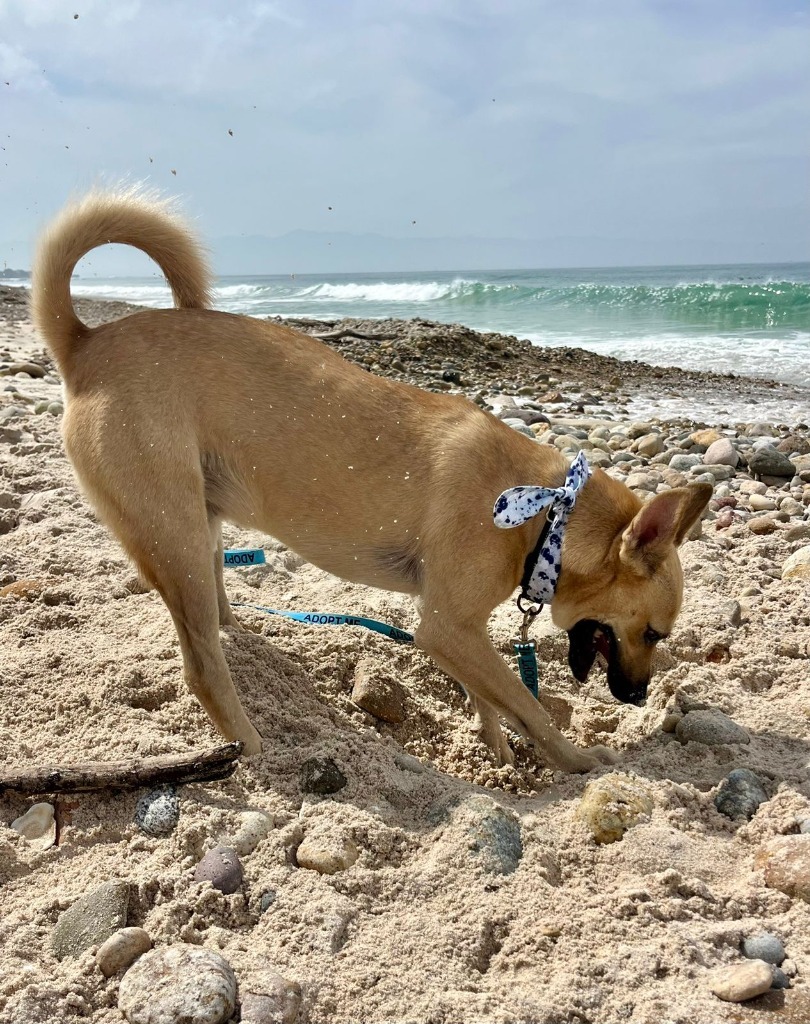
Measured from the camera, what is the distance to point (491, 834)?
2.63m

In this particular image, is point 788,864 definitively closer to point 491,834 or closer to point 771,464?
point 491,834

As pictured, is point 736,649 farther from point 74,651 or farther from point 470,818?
point 74,651

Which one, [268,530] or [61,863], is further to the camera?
[268,530]

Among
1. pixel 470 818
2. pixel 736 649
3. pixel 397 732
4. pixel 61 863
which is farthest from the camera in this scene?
pixel 736 649

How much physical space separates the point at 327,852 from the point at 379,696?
3.62 ft

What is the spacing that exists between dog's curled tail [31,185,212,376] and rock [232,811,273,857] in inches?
76.6

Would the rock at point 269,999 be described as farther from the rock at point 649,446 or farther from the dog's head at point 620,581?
the rock at point 649,446

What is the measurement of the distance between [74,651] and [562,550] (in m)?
2.16

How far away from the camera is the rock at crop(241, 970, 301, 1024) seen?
194 cm

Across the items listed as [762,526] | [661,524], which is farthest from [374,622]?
[762,526]

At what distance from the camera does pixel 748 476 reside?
6.84m

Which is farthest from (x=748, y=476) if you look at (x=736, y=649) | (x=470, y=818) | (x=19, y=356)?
(x=19, y=356)

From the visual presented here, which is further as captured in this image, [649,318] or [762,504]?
[649,318]

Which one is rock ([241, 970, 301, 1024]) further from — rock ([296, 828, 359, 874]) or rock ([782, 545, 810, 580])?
rock ([782, 545, 810, 580])
